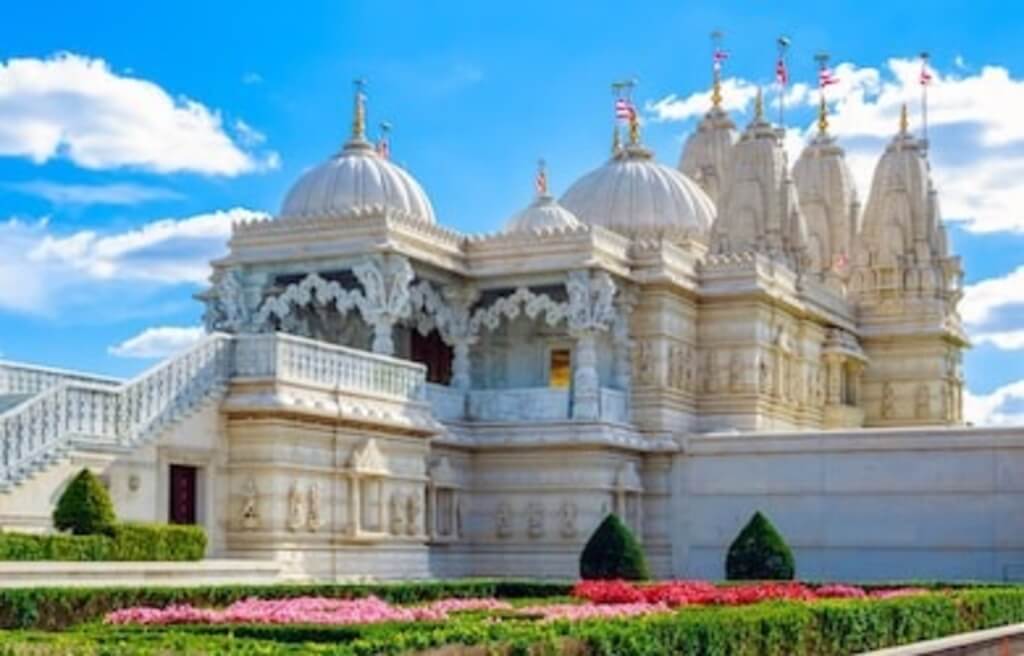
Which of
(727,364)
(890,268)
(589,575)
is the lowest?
(589,575)

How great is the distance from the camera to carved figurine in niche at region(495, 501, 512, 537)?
3741cm

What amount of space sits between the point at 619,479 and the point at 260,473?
11.6m

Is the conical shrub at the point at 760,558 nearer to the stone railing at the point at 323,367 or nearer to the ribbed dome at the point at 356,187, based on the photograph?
the stone railing at the point at 323,367

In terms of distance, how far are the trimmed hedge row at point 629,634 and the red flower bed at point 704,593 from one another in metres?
Answer: 2.38

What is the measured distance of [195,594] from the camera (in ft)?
62.0

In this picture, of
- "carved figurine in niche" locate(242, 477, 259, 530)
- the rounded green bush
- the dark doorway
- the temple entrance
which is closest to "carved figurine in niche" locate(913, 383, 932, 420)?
the temple entrance

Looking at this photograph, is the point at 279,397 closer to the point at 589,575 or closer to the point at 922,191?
the point at 589,575

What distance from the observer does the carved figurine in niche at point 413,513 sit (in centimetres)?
3183

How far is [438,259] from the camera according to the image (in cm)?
3716

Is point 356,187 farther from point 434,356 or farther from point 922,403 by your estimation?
point 922,403

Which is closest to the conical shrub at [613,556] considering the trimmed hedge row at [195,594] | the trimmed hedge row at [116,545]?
the trimmed hedge row at [195,594]

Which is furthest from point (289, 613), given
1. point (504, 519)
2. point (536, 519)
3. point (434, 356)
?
point (434, 356)

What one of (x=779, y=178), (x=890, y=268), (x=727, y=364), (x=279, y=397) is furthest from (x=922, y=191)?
(x=279, y=397)

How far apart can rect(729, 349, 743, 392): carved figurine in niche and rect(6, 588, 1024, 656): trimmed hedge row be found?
2030cm
